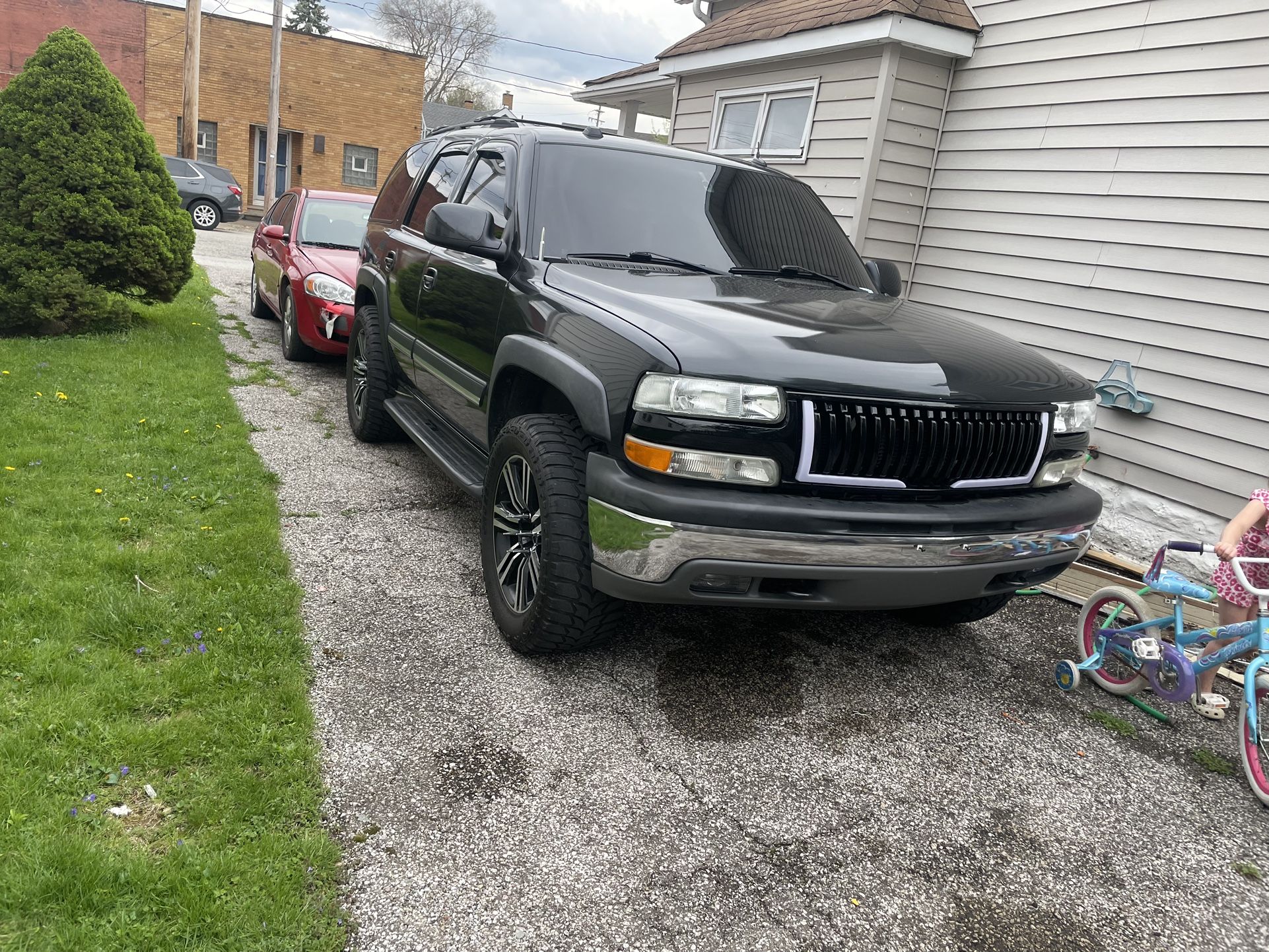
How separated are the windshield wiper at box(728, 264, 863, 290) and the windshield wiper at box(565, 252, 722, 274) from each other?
0.46 feet

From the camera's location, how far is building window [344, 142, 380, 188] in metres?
28.3

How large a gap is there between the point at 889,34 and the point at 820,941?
Result: 6.52 metres

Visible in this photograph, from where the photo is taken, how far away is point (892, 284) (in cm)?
435

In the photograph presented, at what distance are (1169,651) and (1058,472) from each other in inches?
34.5

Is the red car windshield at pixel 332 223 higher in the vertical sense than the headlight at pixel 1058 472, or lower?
higher

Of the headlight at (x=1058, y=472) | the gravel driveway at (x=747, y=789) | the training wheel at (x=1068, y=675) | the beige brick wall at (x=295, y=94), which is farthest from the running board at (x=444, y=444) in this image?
the beige brick wall at (x=295, y=94)

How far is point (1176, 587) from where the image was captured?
3.42 meters

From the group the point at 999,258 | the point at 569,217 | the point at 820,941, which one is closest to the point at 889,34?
the point at 999,258

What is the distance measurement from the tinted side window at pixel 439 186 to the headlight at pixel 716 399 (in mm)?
2498

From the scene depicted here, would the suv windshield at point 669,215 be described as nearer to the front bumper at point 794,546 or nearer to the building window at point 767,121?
the front bumper at point 794,546

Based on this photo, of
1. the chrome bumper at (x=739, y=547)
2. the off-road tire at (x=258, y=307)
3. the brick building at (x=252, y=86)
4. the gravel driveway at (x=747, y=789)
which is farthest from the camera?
the brick building at (x=252, y=86)

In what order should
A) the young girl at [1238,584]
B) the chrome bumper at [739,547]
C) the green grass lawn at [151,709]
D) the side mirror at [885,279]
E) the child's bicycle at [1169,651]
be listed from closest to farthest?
the green grass lawn at [151,709] < the chrome bumper at [739,547] < the child's bicycle at [1169,651] < the young girl at [1238,584] < the side mirror at [885,279]

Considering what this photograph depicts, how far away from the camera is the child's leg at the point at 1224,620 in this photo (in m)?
3.46

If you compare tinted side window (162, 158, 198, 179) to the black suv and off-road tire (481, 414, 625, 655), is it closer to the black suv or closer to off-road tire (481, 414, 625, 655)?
the black suv
